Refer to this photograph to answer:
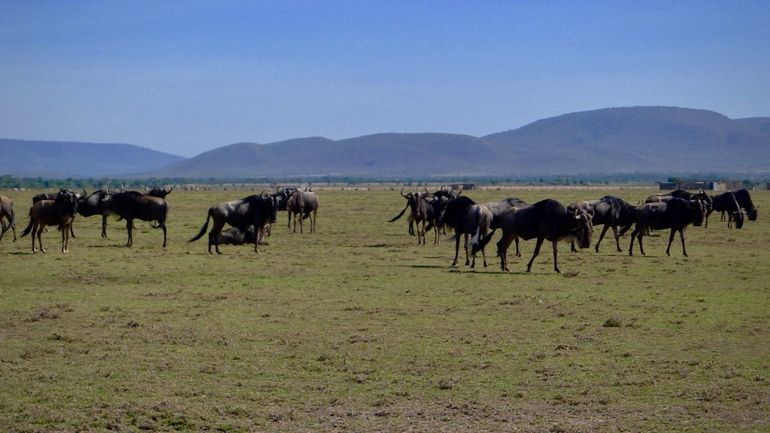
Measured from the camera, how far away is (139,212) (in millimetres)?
29406

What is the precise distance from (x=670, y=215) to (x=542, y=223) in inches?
281


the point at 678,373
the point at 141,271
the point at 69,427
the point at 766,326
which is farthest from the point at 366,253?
the point at 69,427

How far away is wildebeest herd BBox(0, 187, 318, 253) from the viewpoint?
26.1 metres

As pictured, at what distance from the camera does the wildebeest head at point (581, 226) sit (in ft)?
72.2

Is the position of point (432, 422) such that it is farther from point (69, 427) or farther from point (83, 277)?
point (83, 277)

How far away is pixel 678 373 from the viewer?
1156 cm

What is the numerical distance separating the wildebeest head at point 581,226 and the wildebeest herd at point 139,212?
9.29 metres

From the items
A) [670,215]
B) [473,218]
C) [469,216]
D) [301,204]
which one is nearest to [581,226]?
[473,218]

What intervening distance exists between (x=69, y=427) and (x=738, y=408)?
22.6 feet

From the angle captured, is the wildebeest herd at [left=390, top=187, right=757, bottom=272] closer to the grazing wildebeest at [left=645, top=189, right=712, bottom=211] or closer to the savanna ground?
the grazing wildebeest at [left=645, top=189, right=712, bottom=211]

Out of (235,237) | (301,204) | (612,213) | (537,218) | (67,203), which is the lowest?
(235,237)

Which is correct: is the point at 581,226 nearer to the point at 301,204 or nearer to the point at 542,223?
the point at 542,223

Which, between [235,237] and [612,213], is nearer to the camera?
[612,213]

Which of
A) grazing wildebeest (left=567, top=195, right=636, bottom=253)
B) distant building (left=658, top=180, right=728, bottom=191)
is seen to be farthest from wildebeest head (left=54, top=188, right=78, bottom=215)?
distant building (left=658, top=180, right=728, bottom=191)
